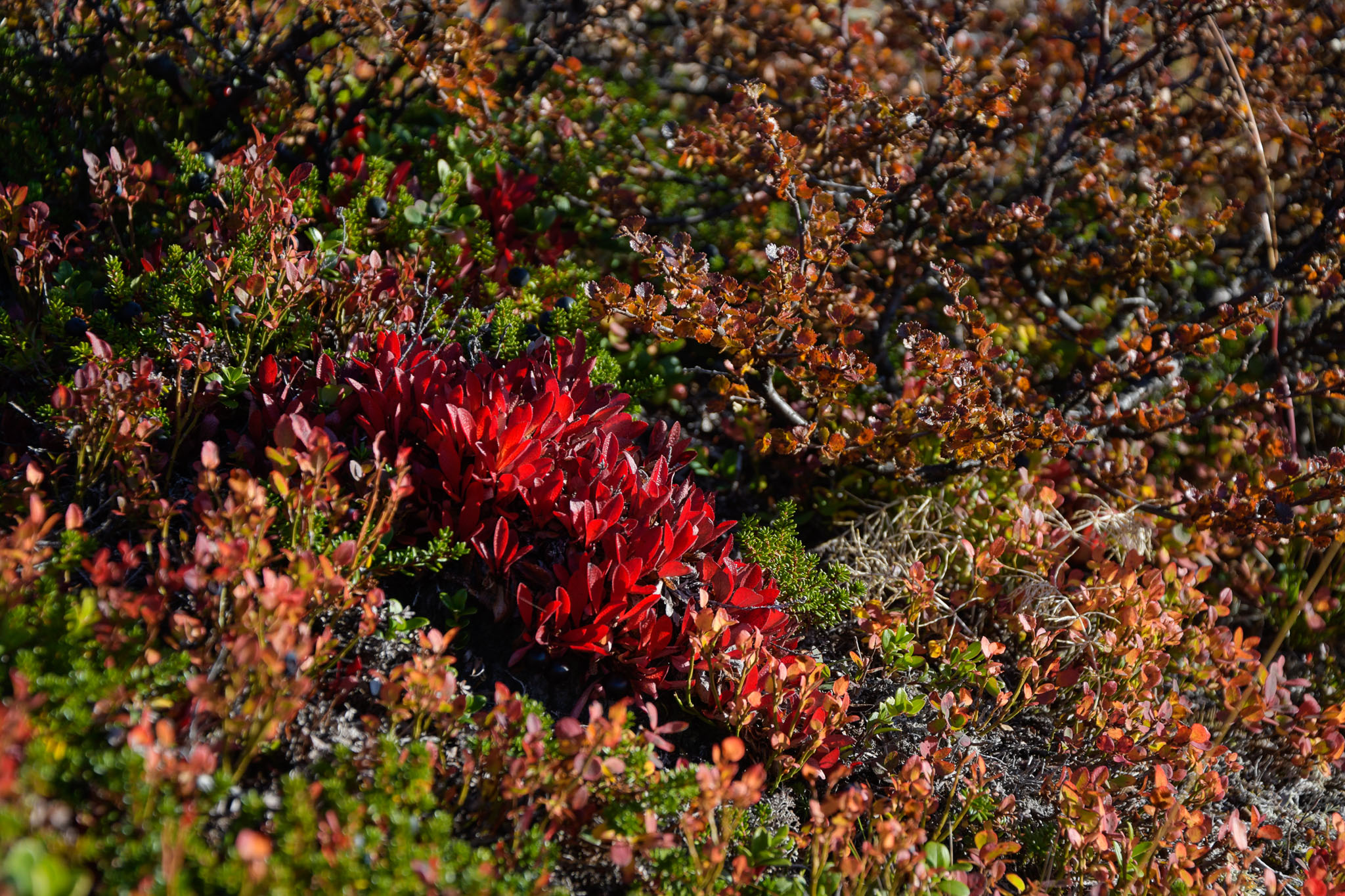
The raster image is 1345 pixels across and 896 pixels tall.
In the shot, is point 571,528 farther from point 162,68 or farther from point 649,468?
point 162,68

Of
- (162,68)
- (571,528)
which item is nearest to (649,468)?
(571,528)

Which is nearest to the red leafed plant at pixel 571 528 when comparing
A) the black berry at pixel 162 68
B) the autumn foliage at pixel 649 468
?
the autumn foliage at pixel 649 468

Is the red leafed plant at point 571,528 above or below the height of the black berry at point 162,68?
below

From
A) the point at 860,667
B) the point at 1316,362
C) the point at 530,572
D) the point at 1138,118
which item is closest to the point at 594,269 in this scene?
the point at 530,572

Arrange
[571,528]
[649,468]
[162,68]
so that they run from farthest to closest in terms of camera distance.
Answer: [162,68]
[649,468]
[571,528]

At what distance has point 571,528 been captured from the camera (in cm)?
224

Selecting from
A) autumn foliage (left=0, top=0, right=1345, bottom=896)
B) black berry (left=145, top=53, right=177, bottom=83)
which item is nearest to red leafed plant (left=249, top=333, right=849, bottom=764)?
autumn foliage (left=0, top=0, right=1345, bottom=896)

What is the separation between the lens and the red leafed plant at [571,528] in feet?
7.11

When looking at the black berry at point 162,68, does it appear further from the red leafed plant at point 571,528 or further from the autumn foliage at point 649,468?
the red leafed plant at point 571,528

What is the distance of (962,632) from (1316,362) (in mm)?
2268

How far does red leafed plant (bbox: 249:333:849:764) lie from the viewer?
2166 millimetres

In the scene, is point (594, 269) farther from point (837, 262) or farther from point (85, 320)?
point (85, 320)

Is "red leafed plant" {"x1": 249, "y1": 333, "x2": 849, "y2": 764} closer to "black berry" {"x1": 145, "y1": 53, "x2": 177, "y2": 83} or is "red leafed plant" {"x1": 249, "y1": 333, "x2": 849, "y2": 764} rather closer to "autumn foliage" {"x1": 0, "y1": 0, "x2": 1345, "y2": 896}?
"autumn foliage" {"x1": 0, "y1": 0, "x2": 1345, "y2": 896}

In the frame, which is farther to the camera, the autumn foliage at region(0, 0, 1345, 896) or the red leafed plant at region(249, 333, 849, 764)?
the red leafed plant at region(249, 333, 849, 764)
